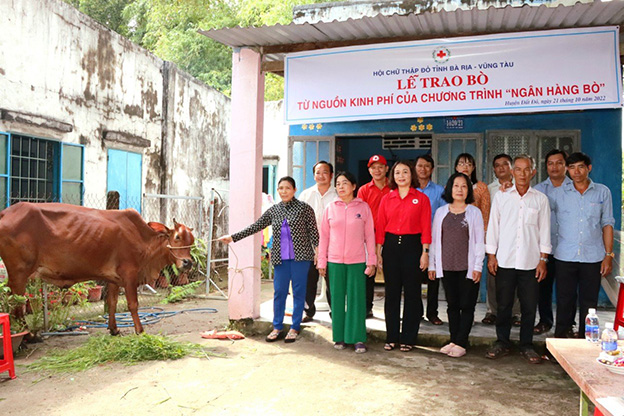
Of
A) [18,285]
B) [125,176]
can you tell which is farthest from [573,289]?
[125,176]

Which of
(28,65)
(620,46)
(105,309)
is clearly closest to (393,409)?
(620,46)

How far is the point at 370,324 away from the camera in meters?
5.89

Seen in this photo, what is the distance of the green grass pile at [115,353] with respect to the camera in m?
4.78

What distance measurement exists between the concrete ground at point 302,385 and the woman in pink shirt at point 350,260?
274 millimetres

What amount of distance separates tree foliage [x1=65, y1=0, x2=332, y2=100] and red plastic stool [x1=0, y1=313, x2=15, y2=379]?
16.2m

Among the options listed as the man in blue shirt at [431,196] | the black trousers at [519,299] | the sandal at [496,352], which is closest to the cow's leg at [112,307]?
the man in blue shirt at [431,196]

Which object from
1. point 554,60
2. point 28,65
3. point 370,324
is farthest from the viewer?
point 28,65

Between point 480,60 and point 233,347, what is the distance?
358cm

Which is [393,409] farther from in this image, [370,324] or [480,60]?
[480,60]

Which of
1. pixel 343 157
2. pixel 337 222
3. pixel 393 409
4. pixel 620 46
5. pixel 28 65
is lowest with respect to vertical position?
pixel 393 409

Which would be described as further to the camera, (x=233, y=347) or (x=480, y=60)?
(x=233, y=347)

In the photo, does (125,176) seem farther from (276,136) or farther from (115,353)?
(115,353)

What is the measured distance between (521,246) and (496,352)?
1.00 m

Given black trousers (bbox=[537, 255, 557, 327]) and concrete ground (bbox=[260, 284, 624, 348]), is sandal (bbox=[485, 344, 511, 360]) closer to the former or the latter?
concrete ground (bbox=[260, 284, 624, 348])
